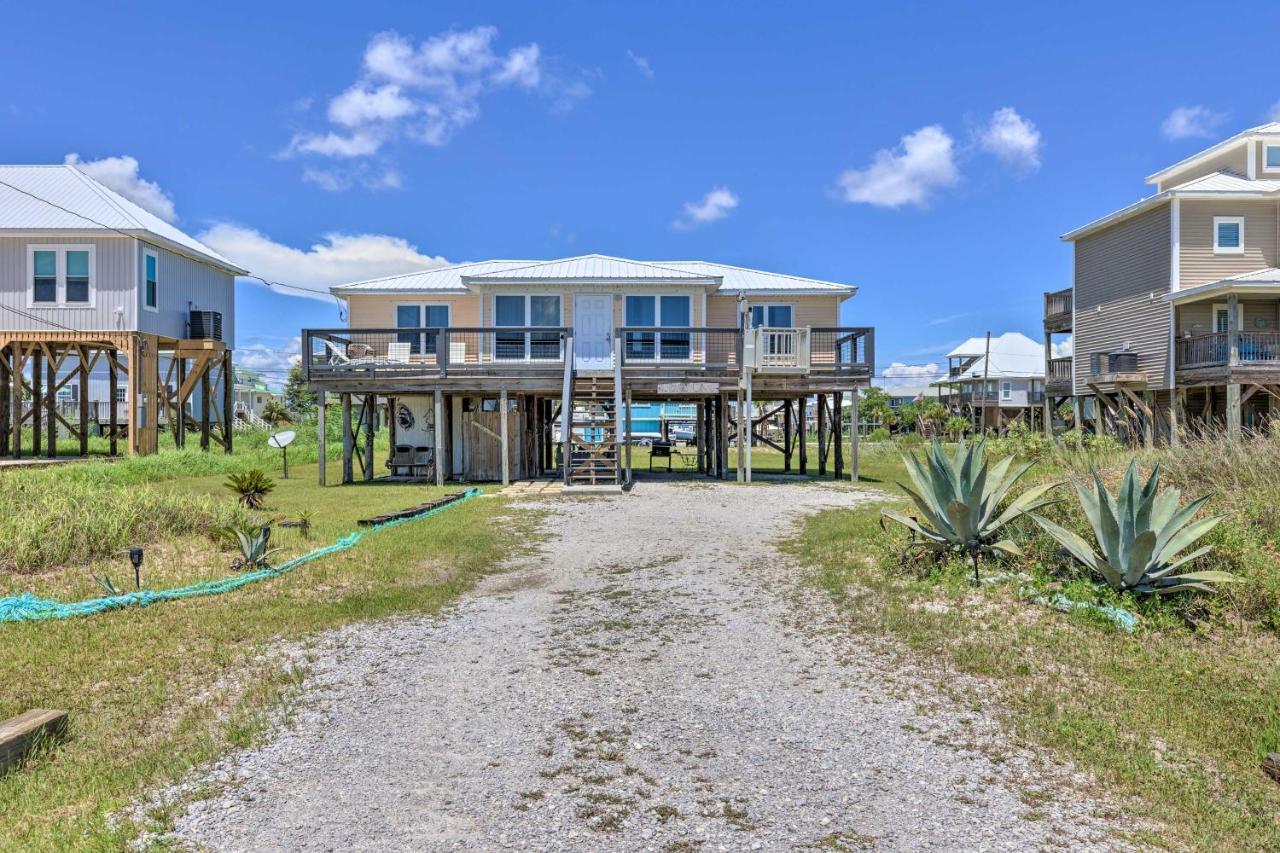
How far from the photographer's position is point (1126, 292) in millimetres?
27359

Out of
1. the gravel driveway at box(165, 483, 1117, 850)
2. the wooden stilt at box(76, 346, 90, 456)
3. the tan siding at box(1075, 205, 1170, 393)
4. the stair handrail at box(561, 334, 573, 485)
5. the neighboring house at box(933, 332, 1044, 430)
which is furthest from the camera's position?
the neighboring house at box(933, 332, 1044, 430)

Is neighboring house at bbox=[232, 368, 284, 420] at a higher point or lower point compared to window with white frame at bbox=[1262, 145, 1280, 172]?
lower

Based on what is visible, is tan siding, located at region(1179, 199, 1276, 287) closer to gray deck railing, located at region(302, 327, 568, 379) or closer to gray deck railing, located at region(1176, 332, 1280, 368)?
gray deck railing, located at region(1176, 332, 1280, 368)

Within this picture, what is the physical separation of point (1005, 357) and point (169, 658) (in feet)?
203

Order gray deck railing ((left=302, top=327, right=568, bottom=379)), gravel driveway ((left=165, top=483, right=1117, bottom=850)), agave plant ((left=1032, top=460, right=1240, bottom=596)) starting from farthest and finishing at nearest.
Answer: gray deck railing ((left=302, top=327, right=568, bottom=379))
agave plant ((left=1032, top=460, right=1240, bottom=596))
gravel driveway ((left=165, top=483, right=1117, bottom=850))

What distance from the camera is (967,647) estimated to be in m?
5.72

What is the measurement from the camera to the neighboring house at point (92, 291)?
22.0 m

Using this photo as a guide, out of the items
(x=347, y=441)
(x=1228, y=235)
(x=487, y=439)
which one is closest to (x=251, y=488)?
(x=347, y=441)

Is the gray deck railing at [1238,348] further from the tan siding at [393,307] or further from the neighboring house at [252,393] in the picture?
the neighboring house at [252,393]

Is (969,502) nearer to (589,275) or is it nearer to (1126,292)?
(589,275)

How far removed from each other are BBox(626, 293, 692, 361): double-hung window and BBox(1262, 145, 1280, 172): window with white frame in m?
20.3

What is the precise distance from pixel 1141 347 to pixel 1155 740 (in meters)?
26.6

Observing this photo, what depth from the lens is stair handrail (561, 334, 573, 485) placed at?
18031 millimetres

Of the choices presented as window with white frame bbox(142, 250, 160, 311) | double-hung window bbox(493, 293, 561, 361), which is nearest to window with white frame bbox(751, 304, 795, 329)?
double-hung window bbox(493, 293, 561, 361)
